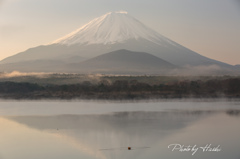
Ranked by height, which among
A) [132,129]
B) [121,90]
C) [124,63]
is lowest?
[132,129]

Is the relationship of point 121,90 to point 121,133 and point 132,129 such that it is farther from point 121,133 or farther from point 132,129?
point 121,133

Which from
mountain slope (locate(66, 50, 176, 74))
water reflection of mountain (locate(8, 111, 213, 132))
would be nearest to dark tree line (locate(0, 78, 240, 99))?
water reflection of mountain (locate(8, 111, 213, 132))

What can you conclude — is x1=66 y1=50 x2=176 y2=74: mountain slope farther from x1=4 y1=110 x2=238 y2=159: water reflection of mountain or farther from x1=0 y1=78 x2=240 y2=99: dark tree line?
x1=4 y1=110 x2=238 y2=159: water reflection of mountain

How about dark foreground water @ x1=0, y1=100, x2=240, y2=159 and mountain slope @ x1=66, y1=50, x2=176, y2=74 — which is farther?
mountain slope @ x1=66, y1=50, x2=176, y2=74

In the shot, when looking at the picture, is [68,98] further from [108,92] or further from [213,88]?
[213,88]

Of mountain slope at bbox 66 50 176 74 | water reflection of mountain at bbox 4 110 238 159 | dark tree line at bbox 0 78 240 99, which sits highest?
mountain slope at bbox 66 50 176 74

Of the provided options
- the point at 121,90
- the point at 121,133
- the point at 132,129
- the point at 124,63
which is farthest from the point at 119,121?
the point at 124,63

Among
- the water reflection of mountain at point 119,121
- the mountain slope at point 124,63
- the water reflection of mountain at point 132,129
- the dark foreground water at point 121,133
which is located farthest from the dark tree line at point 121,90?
the mountain slope at point 124,63

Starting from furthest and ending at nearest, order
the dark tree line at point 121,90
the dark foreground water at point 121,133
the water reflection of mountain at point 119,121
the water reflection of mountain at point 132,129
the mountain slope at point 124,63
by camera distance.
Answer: the mountain slope at point 124,63 → the dark tree line at point 121,90 → the water reflection of mountain at point 119,121 → the water reflection of mountain at point 132,129 → the dark foreground water at point 121,133

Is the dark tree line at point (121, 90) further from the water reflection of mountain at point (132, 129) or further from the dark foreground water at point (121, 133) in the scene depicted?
the water reflection of mountain at point (132, 129)
